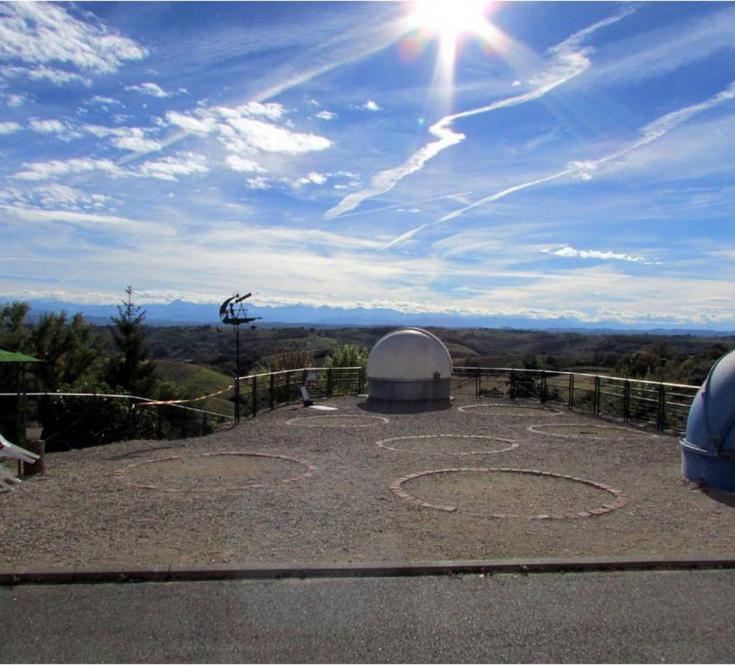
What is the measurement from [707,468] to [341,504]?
457cm

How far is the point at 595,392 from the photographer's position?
1642 centimetres

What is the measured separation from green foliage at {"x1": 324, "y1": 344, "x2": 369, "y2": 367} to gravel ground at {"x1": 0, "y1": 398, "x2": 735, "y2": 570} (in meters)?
18.5

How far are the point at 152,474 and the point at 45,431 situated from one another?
938cm

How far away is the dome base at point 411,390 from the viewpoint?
19375 mm

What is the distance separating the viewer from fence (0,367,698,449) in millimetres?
13945

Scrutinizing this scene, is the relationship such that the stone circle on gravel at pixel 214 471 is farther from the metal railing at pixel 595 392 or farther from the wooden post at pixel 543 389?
the wooden post at pixel 543 389

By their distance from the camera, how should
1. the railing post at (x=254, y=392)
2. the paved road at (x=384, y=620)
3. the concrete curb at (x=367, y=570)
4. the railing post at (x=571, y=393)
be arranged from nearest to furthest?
the paved road at (x=384, y=620)
the concrete curb at (x=367, y=570)
the railing post at (x=254, y=392)
the railing post at (x=571, y=393)

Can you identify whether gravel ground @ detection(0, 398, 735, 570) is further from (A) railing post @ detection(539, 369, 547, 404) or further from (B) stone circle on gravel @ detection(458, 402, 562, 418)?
(A) railing post @ detection(539, 369, 547, 404)

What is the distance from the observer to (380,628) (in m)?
4.00

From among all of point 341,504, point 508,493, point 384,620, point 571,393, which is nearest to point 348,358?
point 571,393

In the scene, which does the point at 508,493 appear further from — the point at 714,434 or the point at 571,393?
the point at 571,393

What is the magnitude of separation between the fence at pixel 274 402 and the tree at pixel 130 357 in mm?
16748

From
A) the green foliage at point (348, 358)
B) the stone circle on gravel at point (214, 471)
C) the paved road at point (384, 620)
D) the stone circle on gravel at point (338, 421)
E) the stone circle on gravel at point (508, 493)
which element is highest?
the green foliage at point (348, 358)

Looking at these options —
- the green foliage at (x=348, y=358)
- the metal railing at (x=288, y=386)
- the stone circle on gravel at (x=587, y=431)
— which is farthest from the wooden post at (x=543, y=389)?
the green foliage at (x=348, y=358)
